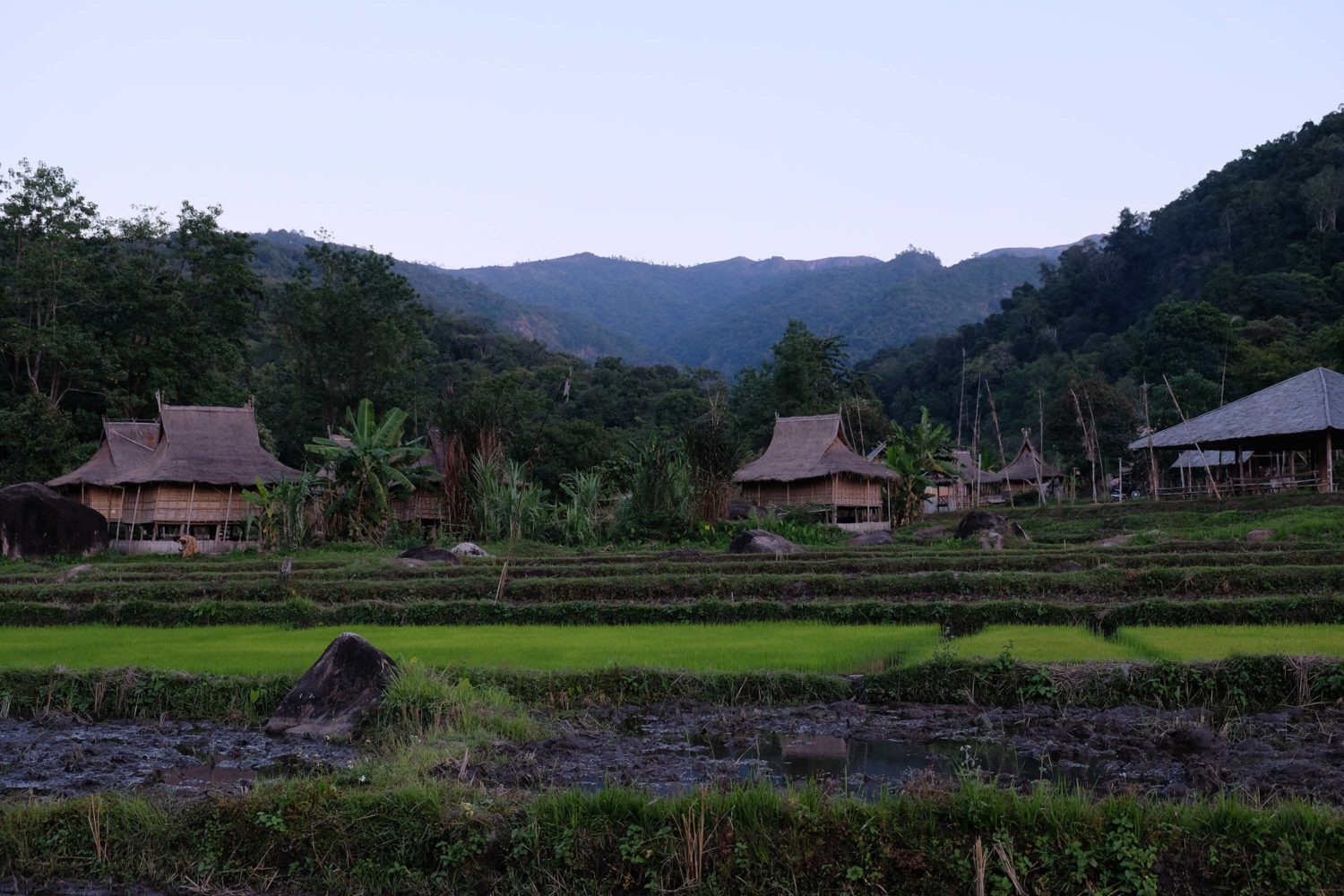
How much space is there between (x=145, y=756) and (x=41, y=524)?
20.7 m

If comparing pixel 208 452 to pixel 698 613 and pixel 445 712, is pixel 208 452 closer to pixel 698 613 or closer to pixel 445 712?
pixel 698 613

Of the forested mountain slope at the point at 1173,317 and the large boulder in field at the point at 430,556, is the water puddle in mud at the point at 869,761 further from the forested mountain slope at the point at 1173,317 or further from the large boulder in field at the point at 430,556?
the forested mountain slope at the point at 1173,317

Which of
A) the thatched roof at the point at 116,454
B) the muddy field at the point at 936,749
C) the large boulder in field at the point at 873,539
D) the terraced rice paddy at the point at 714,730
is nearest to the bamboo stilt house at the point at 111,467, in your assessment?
the thatched roof at the point at 116,454

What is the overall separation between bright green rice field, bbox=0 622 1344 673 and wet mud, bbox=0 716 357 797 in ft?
4.21

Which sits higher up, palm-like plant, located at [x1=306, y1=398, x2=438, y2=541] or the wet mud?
palm-like plant, located at [x1=306, y1=398, x2=438, y2=541]

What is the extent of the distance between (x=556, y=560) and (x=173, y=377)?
65.8 feet

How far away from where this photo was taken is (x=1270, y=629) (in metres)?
10.5

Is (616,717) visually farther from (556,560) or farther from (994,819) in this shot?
(556,560)

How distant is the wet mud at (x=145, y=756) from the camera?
21.0ft

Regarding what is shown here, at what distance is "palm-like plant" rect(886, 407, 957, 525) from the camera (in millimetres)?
30114

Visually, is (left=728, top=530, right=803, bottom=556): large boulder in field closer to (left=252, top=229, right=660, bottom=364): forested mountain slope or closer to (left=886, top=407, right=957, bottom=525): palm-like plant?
(left=886, top=407, right=957, bottom=525): palm-like plant

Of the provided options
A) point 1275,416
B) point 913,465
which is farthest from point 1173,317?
point 913,465

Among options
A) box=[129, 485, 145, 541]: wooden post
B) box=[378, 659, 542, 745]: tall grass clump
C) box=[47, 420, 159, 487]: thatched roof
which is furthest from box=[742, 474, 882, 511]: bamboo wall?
box=[378, 659, 542, 745]: tall grass clump

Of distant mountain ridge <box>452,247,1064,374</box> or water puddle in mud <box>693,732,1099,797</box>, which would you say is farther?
distant mountain ridge <box>452,247,1064,374</box>
